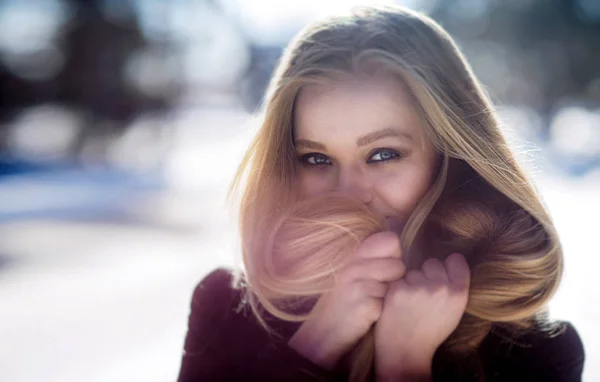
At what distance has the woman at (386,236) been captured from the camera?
1.52m

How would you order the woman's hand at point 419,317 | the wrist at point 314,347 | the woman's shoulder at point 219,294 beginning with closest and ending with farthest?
the woman's hand at point 419,317 < the wrist at point 314,347 < the woman's shoulder at point 219,294

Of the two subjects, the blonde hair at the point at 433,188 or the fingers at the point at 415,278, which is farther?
the blonde hair at the point at 433,188

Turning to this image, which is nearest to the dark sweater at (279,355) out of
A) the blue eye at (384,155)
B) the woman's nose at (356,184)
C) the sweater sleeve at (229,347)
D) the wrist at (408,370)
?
the sweater sleeve at (229,347)

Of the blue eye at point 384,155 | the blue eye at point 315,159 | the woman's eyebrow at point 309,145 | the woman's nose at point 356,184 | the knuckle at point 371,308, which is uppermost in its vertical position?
the woman's eyebrow at point 309,145

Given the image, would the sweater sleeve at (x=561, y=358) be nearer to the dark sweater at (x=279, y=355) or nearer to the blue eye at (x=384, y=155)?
the dark sweater at (x=279, y=355)

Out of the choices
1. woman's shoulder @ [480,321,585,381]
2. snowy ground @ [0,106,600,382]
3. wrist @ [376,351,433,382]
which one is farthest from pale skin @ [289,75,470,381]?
snowy ground @ [0,106,600,382]

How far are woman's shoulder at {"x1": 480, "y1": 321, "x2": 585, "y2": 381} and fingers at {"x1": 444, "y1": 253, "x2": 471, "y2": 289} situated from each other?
315 millimetres

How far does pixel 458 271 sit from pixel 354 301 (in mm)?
Answer: 288

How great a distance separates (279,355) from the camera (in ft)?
5.30

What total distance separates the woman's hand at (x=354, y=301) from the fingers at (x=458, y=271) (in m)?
0.13

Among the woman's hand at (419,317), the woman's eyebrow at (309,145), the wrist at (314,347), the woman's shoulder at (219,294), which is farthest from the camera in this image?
the woman's shoulder at (219,294)

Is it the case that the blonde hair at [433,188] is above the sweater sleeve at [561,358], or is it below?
above

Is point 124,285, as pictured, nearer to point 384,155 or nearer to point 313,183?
point 313,183

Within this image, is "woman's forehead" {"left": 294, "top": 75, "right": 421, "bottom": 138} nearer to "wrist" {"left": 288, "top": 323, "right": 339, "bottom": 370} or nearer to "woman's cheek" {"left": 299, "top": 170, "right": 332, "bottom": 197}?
"woman's cheek" {"left": 299, "top": 170, "right": 332, "bottom": 197}
